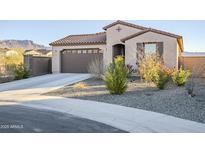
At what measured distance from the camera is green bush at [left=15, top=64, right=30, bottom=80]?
69.7ft

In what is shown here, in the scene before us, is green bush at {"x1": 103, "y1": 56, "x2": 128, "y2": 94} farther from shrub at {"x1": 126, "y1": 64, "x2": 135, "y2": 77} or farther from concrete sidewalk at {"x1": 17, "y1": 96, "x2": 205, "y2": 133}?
shrub at {"x1": 126, "y1": 64, "x2": 135, "y2": 77}

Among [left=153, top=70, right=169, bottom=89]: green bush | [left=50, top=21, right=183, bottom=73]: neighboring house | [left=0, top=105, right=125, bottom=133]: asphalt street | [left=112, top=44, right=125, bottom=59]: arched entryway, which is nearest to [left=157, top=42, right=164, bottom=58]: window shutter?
[left=50, top=21, right=183, bottom=73]: neighboring house

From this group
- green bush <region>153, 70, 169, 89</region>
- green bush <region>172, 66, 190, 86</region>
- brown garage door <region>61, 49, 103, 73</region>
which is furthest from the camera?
brown garage door <region>61, 49, 103, 73</region>

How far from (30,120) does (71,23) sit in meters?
7.99

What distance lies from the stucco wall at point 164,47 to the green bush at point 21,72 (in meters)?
7.88

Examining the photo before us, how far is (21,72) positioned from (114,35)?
26.4 ft

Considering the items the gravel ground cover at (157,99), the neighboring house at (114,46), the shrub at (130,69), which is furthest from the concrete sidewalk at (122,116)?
the neighboring house at (114,46)

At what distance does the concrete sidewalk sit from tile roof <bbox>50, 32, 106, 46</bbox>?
13.3 metres

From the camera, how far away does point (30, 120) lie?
29.3 feet

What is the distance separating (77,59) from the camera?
84.0 ft
